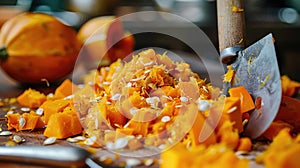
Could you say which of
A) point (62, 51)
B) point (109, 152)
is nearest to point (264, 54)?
point (109, 152)

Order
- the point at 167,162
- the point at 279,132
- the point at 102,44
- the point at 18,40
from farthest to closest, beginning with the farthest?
the point at 102,44 → the point at 18,40 → the point at 279,132 → the point at 167,162

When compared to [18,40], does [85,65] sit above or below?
below

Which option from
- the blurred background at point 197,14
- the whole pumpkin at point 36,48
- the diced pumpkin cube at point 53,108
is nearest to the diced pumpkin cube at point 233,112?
the diced pumpkin cube at point 53,108

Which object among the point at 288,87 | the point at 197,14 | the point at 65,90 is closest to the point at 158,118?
the point at 65,90

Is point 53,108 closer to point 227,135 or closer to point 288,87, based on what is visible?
point 227,135

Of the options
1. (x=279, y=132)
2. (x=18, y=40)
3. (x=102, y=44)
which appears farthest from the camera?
(x=102, y=44)

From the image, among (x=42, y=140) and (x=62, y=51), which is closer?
(x=42, y=140)

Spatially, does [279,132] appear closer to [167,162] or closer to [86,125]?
[167,162]

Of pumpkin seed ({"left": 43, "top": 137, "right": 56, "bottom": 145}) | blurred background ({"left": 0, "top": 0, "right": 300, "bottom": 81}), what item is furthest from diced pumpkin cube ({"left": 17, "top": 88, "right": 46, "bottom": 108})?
blurred background ({"left": 0, "top": 0, "right": 300, "bottom": 81})
